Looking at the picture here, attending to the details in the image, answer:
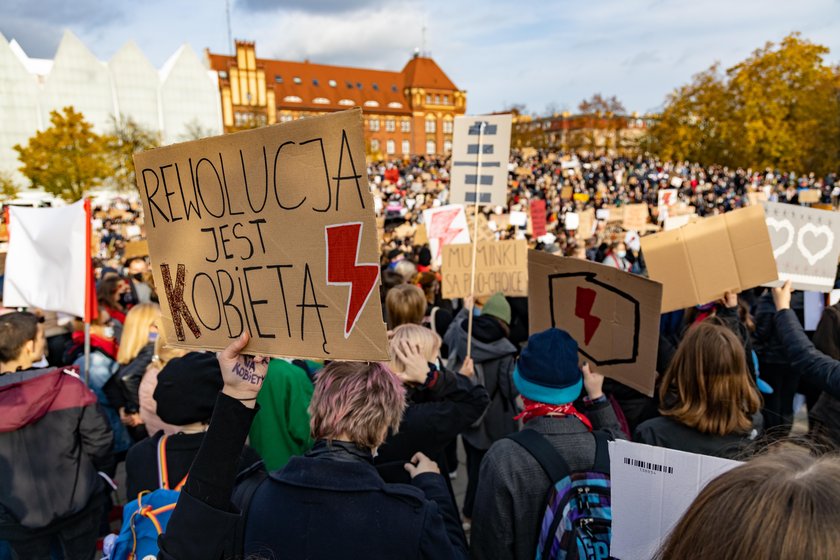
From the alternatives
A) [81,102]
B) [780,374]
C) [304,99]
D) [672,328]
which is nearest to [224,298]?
[672,328]

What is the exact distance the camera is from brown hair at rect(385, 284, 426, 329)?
409 centimetres

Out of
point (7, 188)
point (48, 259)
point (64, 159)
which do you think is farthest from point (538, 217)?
point (64, 159)

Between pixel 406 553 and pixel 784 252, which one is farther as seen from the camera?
pixel 784 252

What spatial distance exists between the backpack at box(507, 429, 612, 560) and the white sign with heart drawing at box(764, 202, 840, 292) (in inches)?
96.3

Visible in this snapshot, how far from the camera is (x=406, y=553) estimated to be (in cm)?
154

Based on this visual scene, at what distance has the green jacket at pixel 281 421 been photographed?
2.71 m

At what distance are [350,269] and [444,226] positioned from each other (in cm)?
534

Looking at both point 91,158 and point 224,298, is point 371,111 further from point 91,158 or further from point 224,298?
point 224,298

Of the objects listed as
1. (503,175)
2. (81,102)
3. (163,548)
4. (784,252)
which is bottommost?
(163,548)

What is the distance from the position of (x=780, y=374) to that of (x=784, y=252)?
1583 millimetres

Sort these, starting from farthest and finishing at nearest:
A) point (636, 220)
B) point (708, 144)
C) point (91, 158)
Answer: point (91, 158) → point (708, 144) → point (636, 220)

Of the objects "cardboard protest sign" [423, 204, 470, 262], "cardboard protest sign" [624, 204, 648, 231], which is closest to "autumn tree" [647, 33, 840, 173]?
"cardboard protest sign" [624, 204, 648, 231]

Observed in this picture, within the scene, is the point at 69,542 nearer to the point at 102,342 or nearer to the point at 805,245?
the point at 102,342

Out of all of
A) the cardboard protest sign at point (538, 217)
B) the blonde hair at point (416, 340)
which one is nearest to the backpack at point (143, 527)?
the blonde hair at point (416, 340)
